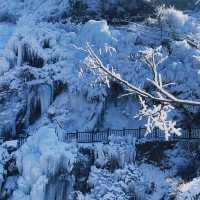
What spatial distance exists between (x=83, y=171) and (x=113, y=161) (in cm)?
99

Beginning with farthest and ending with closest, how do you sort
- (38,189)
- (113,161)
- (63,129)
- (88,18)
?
1. (88,18)
2. (63,129)
3. (113,161)
4. (38,189)

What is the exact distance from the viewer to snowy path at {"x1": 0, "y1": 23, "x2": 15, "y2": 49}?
2659 centimetres

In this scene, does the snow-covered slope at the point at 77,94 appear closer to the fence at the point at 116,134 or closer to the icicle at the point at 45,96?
the icicle at the point at 45,96

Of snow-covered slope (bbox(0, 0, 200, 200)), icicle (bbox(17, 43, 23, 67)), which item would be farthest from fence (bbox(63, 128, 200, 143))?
icicle (bbox(17, 43, 23, 67))

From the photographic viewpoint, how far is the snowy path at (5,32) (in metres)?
26.6

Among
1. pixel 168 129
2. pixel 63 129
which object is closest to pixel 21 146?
pixel 63 129

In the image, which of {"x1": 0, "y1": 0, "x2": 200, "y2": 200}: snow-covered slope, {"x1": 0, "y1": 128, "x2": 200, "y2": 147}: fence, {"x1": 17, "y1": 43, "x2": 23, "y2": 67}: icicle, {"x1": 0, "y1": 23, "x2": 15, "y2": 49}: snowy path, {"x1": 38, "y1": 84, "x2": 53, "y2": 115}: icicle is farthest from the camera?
{"x1": 0, "y1": 23, "x2": 15, "y2": 49}: snowy path

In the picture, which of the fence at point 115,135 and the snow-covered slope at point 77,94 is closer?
the snow-covered slope at point 77,94

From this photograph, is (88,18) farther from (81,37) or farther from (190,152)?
(190,152)

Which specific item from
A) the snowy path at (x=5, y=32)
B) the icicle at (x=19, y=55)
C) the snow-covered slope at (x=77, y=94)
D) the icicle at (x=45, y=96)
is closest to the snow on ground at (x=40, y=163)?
the snow-covered slope at (x=77, y=94)

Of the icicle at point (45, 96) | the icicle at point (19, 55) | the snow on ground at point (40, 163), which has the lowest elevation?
the snow on ground at point (40, 163)

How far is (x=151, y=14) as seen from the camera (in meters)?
27.2

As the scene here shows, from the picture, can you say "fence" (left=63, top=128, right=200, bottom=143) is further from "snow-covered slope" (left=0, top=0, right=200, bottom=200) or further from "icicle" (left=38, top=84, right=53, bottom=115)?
"icicle" (left=38, top=84, right=53, bottom=115)

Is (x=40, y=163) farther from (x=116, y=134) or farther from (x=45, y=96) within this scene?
(x=45, y=96)
